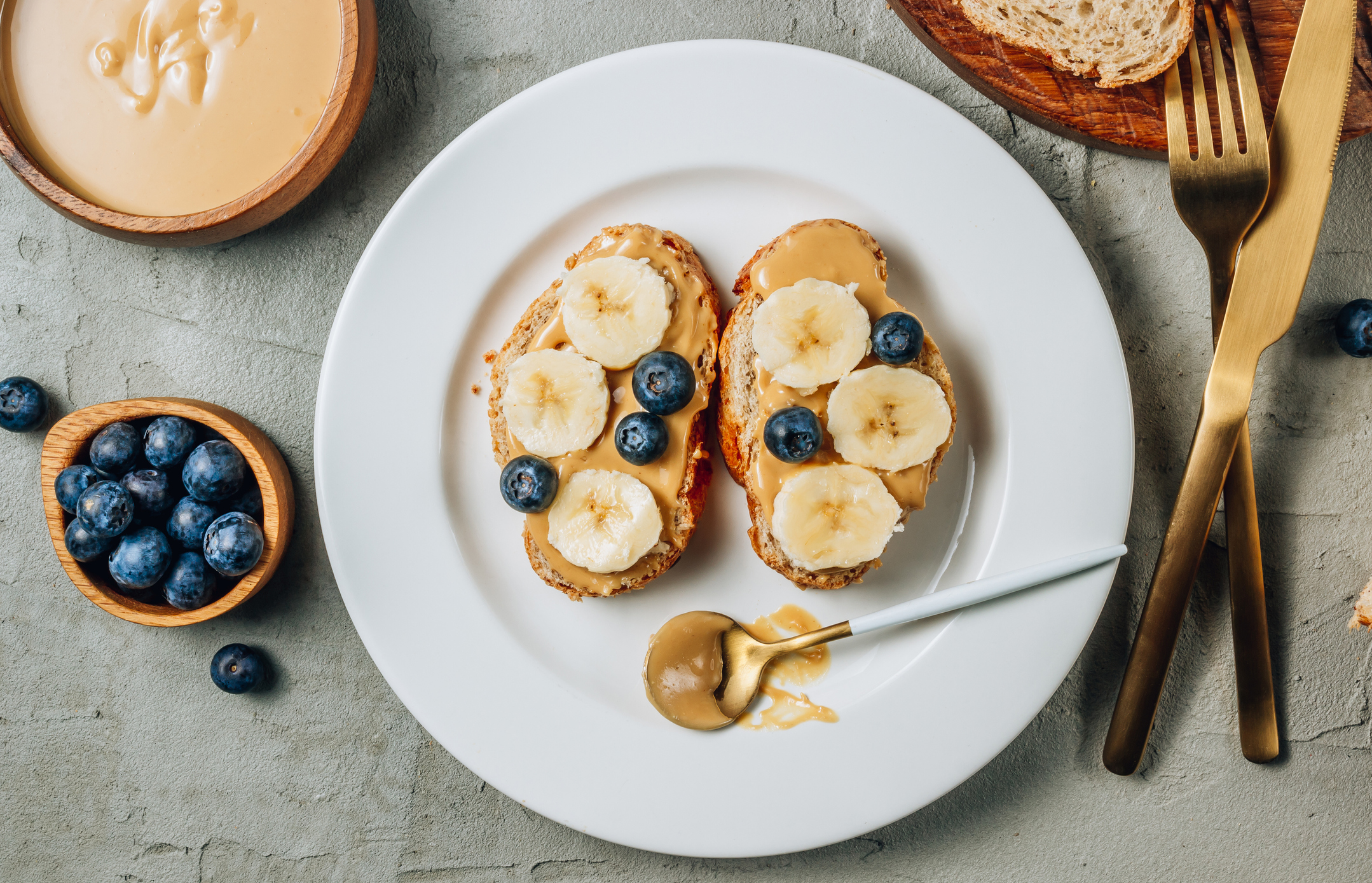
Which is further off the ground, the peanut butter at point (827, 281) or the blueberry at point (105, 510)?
the peanut butter at point (827, 281)

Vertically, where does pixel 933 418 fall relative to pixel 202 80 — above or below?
below

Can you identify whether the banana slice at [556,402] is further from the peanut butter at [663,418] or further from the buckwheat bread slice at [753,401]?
the buckwheat bread slice at [753,401]

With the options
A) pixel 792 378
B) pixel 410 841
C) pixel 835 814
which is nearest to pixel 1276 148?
pixel 792 378

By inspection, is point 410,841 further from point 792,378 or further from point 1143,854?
point 1143,854

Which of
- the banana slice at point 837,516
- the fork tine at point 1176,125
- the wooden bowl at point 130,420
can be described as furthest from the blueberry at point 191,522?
the fork tine at point 1176,125

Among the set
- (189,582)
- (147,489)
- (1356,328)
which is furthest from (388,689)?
(1356,328)
